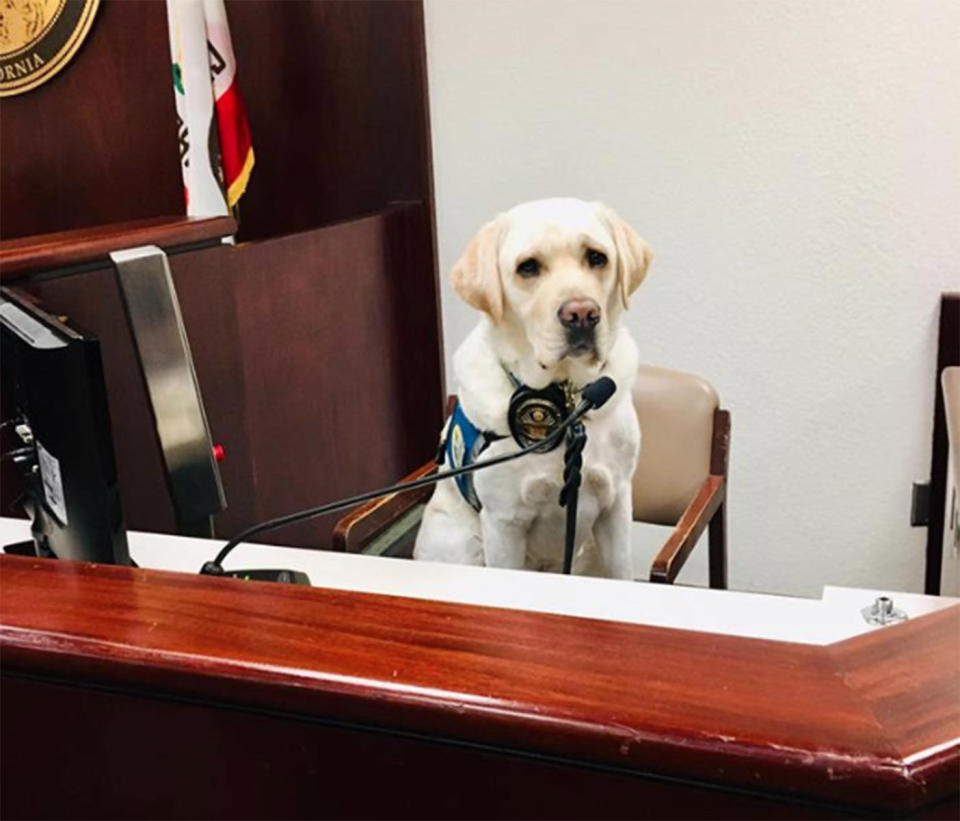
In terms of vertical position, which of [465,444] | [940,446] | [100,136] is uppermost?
[100,136]

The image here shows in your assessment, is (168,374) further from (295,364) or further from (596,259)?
(295,364)

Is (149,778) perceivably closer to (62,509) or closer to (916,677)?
(62,509)

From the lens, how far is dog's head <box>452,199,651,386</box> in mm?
1341

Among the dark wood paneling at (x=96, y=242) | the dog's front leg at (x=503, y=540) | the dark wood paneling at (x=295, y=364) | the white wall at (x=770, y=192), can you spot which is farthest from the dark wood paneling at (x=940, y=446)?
the dark wood paneling at (x=96, y=242)

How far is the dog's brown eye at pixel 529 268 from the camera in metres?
1.37

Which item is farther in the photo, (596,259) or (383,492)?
(596,259)

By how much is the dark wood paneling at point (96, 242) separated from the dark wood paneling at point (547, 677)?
870mm

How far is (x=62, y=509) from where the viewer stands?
75 cm

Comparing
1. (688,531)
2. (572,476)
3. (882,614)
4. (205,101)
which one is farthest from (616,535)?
(205,101)

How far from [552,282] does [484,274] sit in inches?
3.9

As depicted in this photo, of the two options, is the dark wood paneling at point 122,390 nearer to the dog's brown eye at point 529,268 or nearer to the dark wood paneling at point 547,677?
the dog's brown eye at point 529,268

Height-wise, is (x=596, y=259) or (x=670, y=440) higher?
(x=596, y=259)

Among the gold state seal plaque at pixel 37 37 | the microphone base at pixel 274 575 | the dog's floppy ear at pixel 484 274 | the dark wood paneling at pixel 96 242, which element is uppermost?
the gold state seal plaque at pixel 37 37

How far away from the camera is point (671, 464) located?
5.74ft
